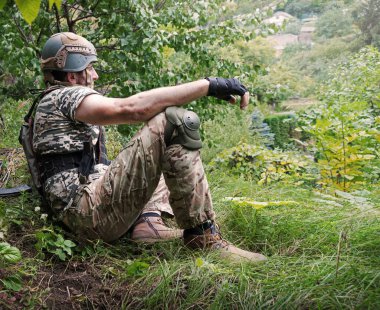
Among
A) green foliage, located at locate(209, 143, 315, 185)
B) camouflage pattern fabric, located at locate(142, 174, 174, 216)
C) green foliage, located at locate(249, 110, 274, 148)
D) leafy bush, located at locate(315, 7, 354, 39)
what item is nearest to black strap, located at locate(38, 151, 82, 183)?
camouflage pattern fabric, located at locate(142, 174, 174, 216)

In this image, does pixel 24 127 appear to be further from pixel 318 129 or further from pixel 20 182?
pixel 318 129

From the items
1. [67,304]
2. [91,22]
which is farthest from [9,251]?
[91,22]

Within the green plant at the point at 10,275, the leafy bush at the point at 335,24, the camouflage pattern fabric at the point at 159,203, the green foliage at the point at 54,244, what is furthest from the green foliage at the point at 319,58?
the green plant at the point at 10,275

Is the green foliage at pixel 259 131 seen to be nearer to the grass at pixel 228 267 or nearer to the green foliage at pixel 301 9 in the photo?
the grass at pixel 228 267

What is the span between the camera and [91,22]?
4.79 meters

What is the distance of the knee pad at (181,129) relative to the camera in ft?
8.40

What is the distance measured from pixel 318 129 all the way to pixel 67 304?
263 cm

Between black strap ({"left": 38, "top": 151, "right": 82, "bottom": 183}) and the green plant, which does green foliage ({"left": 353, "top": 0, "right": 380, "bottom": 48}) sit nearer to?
black strap ({"left": 38, "top": 151, "right": 82, "bottom": 183})

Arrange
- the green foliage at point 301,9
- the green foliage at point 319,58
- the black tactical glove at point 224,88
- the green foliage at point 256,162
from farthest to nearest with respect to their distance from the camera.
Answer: the green foliage at point 301,9 < the green foliage at point 319,58 < the green foliage at point 256,162 < the black tactical glove at point 224,88

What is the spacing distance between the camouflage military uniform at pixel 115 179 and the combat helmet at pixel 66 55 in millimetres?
212

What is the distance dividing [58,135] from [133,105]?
484 millimetres

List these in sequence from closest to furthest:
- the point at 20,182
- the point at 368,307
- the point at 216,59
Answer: the point at 368,307 < the point at 20,182 < the point at 216,59

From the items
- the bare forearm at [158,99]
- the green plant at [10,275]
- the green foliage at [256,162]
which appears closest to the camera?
the green plant at [10,275]

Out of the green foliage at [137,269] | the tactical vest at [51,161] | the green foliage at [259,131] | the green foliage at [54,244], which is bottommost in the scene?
the green foliage at [259,131]
